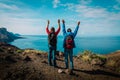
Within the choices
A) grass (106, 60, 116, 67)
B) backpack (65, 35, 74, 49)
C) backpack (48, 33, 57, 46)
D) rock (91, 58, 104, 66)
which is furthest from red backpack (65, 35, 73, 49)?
grass (106, 60, 116, 67)

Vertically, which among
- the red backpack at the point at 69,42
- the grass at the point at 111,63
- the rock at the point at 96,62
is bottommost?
the grass at the point at 111,63

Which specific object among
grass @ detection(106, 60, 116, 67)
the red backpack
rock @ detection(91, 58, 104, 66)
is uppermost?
the red backpack

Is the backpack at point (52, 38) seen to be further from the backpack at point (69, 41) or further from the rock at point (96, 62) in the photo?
the rock at point (96, 62)

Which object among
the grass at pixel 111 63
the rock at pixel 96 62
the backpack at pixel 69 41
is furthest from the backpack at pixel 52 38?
the grass at pixel 111 63

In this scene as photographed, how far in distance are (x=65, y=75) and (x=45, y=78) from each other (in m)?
1.25

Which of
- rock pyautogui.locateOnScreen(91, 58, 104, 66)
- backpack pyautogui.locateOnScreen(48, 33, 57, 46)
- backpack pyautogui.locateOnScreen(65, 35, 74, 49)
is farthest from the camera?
rock pyautogui.locateOnScreen(91, 58, 104, 66)

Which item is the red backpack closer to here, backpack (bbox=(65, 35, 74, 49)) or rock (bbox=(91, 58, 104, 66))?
backpack (bbox=(65, 35, 74, 49))

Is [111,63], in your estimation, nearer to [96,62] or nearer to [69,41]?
[96,62]

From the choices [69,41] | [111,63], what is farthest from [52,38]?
[111,63]

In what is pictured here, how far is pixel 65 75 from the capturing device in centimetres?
1002

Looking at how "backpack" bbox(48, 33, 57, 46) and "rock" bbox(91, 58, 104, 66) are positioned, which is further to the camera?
"rock" bbox(91, 58, 104, 66)

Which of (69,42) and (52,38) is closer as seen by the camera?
(69,42)

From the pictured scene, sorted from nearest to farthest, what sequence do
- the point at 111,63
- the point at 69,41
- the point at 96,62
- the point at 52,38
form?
the point at 69,41
the point at 52,38
the point at 96,62
the point at 111,63

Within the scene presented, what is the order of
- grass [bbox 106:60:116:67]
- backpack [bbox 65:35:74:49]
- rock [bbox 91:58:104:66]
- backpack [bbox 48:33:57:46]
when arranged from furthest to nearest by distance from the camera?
grass [bbox 106:60:116:67]
rock [bbox 91:58:104:66]
backpack [bbox 48:33:57:46]
backpack [bbox 65:35:74:49]
